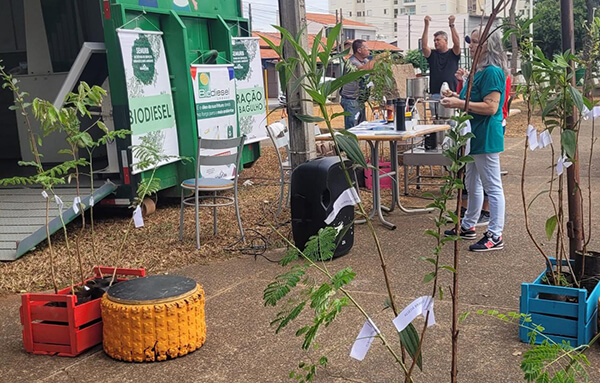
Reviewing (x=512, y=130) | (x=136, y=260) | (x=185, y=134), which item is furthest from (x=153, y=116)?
(x=512, y=130)

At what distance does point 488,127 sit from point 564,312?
7.55ft

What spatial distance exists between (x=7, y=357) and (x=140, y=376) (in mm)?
953

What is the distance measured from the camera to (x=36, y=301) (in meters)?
4.29

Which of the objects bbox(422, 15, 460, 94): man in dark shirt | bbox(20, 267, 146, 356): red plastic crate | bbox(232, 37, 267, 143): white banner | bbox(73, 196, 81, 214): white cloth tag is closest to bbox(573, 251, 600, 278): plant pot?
bbox(20, 267, 146, 356): red plastic crate

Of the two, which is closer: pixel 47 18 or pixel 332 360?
pixel 332 360

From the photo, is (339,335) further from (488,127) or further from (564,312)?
(488,127)

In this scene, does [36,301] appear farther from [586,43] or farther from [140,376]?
[586,43]

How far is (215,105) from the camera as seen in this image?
8.91 m

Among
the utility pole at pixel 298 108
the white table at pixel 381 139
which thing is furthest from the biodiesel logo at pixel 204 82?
the white table at pixel 381 139

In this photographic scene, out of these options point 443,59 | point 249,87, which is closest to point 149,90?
point 249,87

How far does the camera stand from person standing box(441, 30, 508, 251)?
5.67m

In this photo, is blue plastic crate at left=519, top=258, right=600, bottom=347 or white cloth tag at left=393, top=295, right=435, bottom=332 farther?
blue plastic crate at left=519, top=258, right=600, bottom=347

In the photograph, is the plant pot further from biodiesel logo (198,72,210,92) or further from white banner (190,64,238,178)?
biodiesel logo (198,72,210,92)

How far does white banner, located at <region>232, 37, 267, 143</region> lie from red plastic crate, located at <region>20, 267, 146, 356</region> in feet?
19.2
